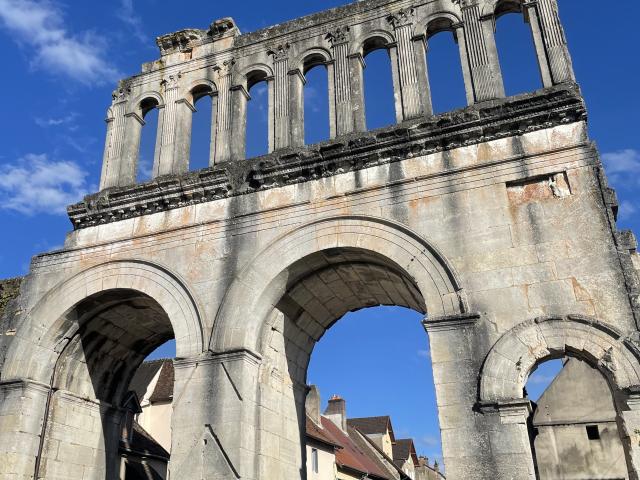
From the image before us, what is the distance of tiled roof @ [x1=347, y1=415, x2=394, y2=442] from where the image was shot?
42.4 meters

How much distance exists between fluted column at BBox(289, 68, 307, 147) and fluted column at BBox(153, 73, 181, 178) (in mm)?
2673

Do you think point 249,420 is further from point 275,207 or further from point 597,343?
point 597,343

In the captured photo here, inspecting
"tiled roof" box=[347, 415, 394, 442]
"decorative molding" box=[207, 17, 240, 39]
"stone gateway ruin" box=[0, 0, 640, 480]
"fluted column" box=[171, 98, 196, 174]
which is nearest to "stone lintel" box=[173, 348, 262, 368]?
"stone gateway ruin" box=[0, 0, 640, 480]

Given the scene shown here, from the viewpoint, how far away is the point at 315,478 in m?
23.8

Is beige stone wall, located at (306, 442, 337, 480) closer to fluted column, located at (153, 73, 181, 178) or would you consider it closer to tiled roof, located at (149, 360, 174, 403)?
tiled roof, located at (149, 360, 174, 403)

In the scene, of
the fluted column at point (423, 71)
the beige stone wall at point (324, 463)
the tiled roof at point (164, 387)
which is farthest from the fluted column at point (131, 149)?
the beige stone wall at point (324, 463)

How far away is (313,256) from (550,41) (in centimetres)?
563

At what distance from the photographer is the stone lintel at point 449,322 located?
882cm

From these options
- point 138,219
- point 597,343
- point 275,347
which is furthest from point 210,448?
point 597,343

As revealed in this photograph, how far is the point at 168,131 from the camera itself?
13.1 metres

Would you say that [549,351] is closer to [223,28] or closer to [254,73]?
[254,73]

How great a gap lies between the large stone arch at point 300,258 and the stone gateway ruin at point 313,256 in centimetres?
3

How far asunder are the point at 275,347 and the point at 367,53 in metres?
6.17

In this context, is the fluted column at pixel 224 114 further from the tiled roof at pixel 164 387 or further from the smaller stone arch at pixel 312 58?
the tiled roof at pixel 164 387
